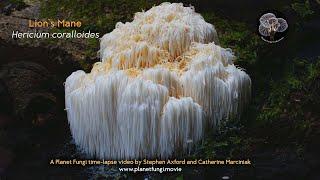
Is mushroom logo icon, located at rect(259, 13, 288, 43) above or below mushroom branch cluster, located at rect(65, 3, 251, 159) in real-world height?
above

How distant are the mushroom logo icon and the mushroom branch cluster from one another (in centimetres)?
56

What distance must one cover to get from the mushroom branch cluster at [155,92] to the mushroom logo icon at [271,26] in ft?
1.83

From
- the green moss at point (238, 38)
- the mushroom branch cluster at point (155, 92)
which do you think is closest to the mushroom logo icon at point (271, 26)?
the green moss at point (238, 38)

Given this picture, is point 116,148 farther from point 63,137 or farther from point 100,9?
point 100,9

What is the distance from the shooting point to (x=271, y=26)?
4516 mm

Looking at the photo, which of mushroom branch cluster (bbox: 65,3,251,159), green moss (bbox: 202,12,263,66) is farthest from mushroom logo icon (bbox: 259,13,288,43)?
mushroom branch cluster (bbox: 65,3,251,159)

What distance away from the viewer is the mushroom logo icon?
4500 millimetres

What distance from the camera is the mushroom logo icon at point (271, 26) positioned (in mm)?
4500

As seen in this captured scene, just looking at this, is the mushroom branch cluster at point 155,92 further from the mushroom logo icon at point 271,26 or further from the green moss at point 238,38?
the mushroom logo icon at point 271,26

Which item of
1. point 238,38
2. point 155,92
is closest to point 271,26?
point 238,38

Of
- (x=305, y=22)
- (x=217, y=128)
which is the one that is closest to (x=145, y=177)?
(x=217, y=128)

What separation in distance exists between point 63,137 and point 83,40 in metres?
0.85

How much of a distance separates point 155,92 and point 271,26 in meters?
1.35

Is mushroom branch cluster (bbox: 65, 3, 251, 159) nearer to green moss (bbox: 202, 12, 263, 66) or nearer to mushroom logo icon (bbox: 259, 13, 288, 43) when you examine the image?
green moss (bbox: 202, 12, 263, 66)
